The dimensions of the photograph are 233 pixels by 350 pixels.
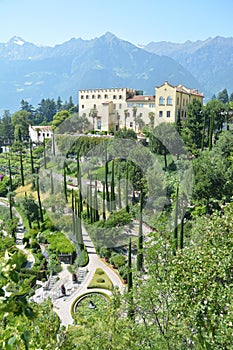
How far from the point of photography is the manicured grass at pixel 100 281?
15828mm

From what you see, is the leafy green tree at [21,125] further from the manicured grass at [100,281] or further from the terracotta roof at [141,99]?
the manicured grass at [100,281]

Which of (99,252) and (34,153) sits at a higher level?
(34,153)

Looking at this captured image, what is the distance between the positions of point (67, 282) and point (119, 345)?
11034 millimetres

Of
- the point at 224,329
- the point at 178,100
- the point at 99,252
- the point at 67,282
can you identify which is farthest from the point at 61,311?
the point at 178,100

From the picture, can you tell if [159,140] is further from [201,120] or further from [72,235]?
[72,235]

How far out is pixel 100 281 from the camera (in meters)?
16.2

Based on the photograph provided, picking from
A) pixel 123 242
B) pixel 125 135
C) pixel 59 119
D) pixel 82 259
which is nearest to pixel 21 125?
pixel 59 119

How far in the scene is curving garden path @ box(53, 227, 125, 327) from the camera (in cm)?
1385

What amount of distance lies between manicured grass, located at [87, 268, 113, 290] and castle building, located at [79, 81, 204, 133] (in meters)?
20.8

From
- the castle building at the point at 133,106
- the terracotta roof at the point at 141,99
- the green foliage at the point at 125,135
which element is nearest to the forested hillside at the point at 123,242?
the green foliage at the point at 125,135

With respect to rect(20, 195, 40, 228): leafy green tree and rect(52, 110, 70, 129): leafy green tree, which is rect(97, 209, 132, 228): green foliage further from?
rect(52, 110, 70, 129): leafy green tree

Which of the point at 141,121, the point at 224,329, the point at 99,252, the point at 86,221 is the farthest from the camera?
the point at 141,121

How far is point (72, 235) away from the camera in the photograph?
793 inches

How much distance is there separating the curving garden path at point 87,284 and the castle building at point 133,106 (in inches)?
718
